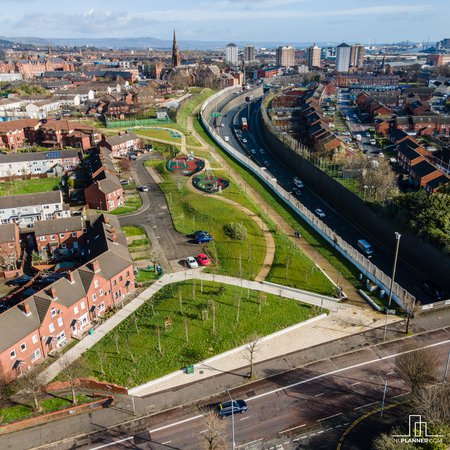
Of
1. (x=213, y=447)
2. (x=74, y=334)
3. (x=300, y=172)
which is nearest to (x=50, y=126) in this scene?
(x=300, y=172)

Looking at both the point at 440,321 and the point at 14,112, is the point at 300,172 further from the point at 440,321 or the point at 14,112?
the point at 14,112

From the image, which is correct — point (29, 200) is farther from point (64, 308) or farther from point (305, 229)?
point (305, 229)

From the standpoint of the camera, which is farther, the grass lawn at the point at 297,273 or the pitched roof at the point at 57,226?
the pitched roof at the point at 57,226

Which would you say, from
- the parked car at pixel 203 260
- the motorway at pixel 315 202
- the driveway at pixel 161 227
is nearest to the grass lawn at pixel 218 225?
the parked car at pixel 203 260

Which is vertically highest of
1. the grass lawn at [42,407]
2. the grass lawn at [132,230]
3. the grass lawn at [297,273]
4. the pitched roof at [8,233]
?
the pitched roof at [8,233]

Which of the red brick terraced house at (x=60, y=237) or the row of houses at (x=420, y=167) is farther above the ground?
the row of houses at (x=420, y=167)

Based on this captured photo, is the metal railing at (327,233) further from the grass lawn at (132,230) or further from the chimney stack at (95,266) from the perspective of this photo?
the chimney stack at (95,266)

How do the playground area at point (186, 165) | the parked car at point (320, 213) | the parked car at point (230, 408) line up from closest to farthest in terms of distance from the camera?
the parked car at point (230, 408), the parked car at point (320, 213), the playground area at point (186, 165)
